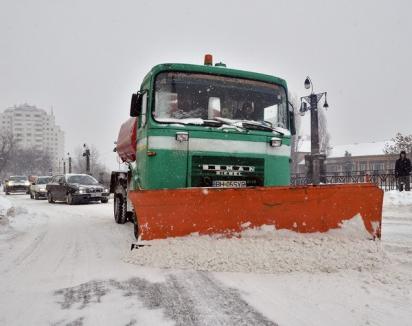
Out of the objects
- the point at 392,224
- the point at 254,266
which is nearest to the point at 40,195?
the point at 392,224

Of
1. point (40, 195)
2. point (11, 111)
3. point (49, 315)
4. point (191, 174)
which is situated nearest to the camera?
point (49, 315)

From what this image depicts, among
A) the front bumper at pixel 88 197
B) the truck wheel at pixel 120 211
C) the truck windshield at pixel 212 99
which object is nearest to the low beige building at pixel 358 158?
the front bumper at pixel 88 197

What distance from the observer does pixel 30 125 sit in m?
158

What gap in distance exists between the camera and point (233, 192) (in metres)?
4.60

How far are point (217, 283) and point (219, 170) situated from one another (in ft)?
6.82

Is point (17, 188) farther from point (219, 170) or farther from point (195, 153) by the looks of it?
point (219, 170)

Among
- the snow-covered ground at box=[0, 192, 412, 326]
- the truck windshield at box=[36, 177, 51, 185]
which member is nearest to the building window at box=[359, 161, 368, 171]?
the truck windshield at box=[36, 177, 51, 185]

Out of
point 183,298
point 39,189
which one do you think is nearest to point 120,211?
point 183,298

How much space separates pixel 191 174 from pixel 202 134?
23.2 inches

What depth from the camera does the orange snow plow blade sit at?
4.55 meters

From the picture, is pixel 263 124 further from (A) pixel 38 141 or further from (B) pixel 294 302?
(A) pixel 38 141

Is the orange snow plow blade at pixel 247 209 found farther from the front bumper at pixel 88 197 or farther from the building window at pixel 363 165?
the building window at pixel 363 165

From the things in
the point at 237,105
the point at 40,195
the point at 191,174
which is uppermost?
the point at 237,105

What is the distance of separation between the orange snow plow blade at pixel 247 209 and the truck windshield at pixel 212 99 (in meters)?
1.54
